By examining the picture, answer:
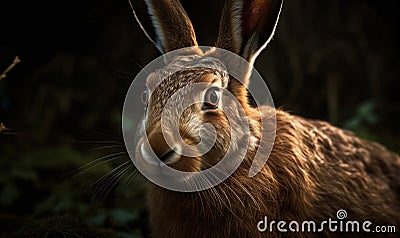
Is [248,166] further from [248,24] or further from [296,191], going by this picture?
[248,24]

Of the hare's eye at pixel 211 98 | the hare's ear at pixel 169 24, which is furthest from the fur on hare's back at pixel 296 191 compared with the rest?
the hare's ear at pixel 169 24

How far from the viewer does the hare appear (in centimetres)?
379

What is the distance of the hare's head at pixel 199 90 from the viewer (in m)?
3.56

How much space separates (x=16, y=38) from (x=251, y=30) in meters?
4.01

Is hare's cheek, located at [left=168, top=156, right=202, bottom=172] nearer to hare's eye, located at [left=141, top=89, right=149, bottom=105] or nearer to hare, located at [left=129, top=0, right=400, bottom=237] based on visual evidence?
hare, located at [left=129, top=0, right=400, bottom=237]

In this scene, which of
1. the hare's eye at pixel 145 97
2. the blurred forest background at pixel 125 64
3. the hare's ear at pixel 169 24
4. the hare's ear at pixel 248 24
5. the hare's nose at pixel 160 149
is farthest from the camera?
the blurred forest background at pixel 125 64

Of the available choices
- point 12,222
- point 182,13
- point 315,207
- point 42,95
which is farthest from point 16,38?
point 315,207

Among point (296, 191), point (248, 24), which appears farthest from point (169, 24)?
point (296, 191)

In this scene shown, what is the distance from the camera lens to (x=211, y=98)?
12.6ft

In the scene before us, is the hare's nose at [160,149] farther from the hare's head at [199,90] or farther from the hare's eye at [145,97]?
the hare's eye at [145,97]

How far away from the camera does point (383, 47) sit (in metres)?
7.86

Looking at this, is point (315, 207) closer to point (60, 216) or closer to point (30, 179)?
point (60, 216)

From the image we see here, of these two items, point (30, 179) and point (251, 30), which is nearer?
point (251, 30)

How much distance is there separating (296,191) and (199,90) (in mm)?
1062
